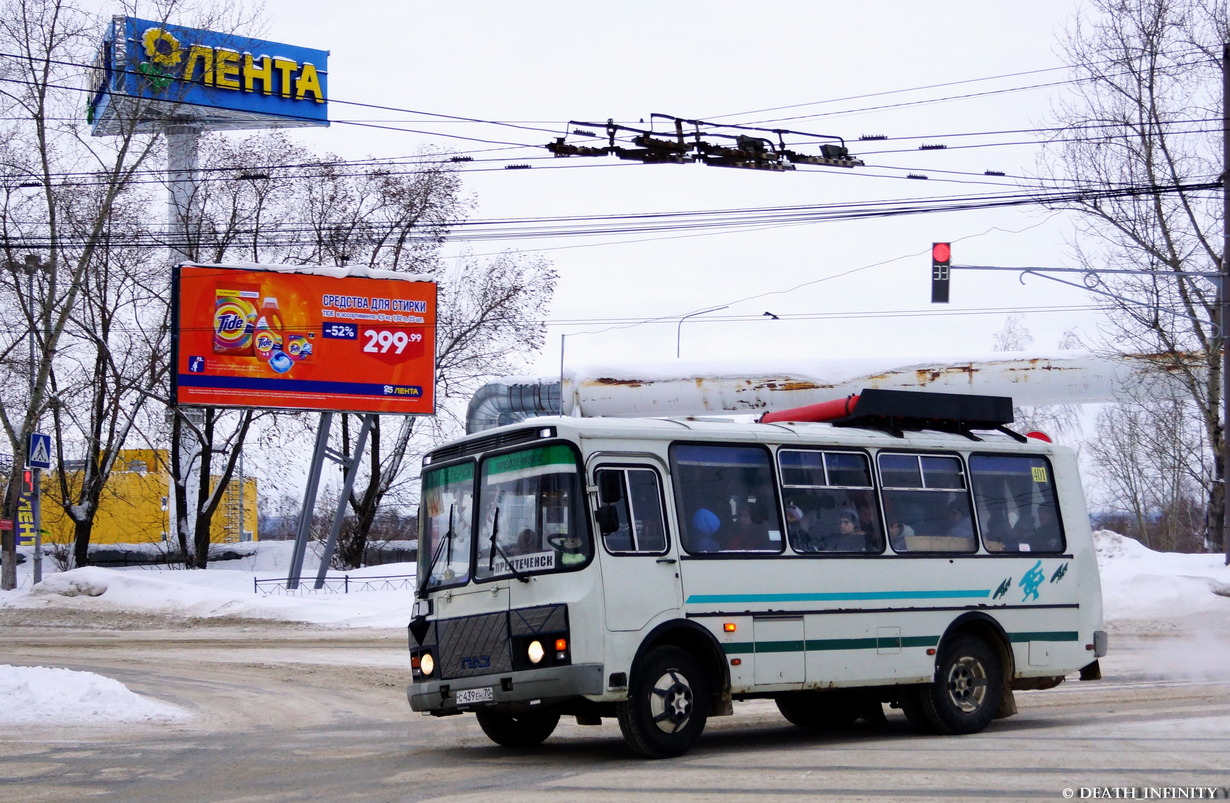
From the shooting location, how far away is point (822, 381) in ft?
103

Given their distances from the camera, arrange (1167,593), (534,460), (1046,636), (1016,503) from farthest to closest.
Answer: (1167,593), (1016,503), (1046,636), (534,460)

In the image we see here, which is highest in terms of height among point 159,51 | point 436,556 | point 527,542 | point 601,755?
point 159,51

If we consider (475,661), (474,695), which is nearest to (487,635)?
(475,661)

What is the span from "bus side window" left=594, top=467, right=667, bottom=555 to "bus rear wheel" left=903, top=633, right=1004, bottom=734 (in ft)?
10.3

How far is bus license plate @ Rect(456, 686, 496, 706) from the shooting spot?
1002cm

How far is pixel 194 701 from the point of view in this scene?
15516 millimetres

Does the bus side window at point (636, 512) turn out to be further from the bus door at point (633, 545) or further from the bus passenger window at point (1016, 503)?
the bus passenger window at point (1016, 503)

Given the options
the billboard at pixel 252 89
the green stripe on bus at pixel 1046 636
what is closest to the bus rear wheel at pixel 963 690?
the green stripe on bus at pixel 1046 636

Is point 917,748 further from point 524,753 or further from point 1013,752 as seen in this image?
point 524,753

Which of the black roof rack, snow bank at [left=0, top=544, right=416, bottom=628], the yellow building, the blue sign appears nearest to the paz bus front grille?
the black roof rack

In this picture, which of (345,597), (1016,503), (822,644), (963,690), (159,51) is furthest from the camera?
(159,51)

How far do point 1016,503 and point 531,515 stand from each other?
5100 millimetres

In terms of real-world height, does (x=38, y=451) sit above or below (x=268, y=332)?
below

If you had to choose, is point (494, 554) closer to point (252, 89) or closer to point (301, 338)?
point (301, 338)
